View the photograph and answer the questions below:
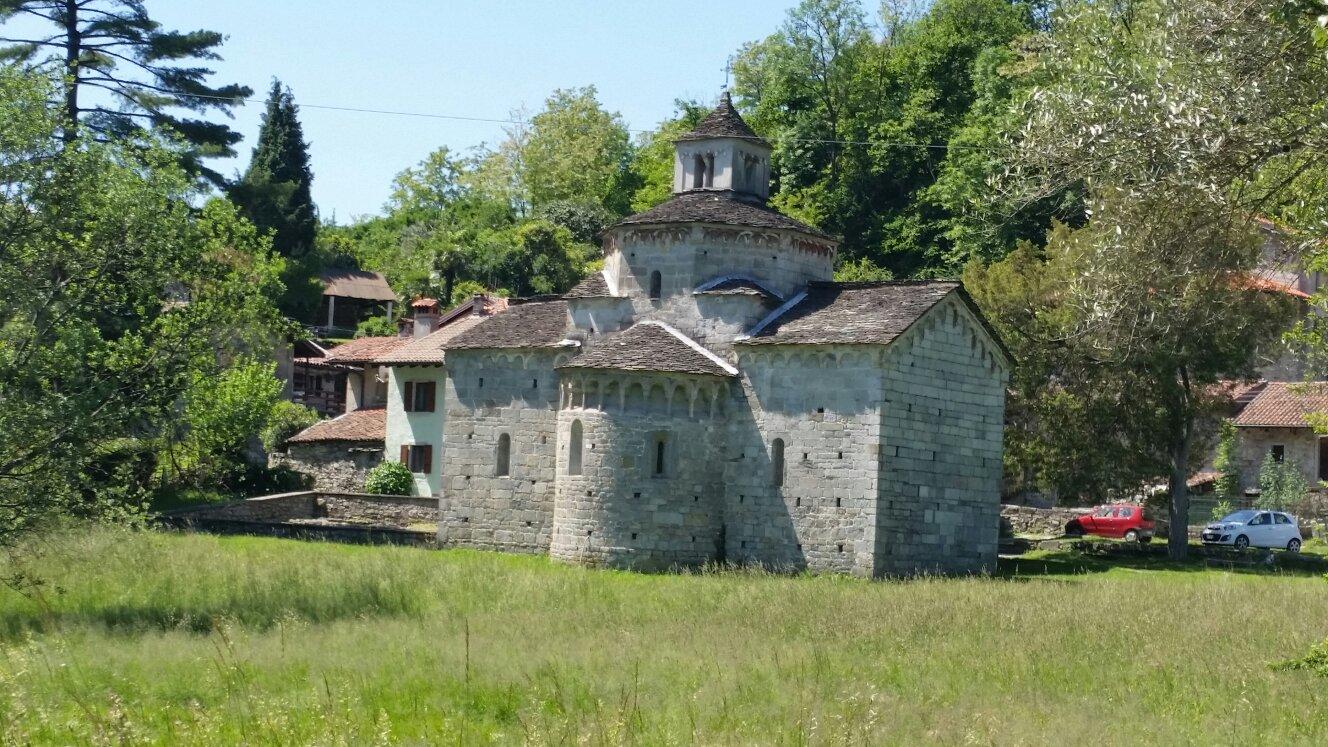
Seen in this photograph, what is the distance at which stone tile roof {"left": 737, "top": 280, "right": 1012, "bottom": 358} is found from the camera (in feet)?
97.0

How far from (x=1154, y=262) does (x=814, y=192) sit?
47199mm

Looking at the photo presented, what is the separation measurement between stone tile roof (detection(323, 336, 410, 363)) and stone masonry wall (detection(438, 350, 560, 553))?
1497cm

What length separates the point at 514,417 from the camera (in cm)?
3472

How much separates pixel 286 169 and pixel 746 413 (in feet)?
144

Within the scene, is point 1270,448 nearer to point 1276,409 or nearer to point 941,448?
point 1276,409

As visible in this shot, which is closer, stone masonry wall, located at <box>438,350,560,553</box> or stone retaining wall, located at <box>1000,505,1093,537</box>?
stone masonry wall, located at <box>438,350,560,553</box>

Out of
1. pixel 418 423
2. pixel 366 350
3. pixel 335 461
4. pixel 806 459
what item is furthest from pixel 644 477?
pixel 366 350

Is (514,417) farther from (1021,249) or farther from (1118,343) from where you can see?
(1118,343)

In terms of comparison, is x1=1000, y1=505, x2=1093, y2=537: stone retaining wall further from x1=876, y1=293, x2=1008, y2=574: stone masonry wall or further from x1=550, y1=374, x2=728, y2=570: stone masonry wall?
x1=550, y1=374, x2=728, y2=570: stone masonry wall

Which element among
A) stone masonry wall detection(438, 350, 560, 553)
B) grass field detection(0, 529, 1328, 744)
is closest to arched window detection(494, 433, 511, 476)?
stone masonry wall detection(438, 350, 560, 553)

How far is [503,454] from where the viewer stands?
3503 centimetres

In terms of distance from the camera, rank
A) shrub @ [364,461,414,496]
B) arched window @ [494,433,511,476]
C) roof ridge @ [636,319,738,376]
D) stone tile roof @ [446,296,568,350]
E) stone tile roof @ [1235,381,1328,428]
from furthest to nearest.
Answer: stone tile roof @ [1235,381,1328,428] < shrub @ [364,461,414,496] < arched window @ [494,433,511,476] < stone tile roof @ [446,296,568,350] < roof ridge @ [636,319,738,376]

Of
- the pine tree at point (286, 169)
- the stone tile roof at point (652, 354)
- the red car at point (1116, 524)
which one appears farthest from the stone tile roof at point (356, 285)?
the stone tile roof at point (652, 354)

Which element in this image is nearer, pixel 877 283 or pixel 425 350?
pixel 877 283
